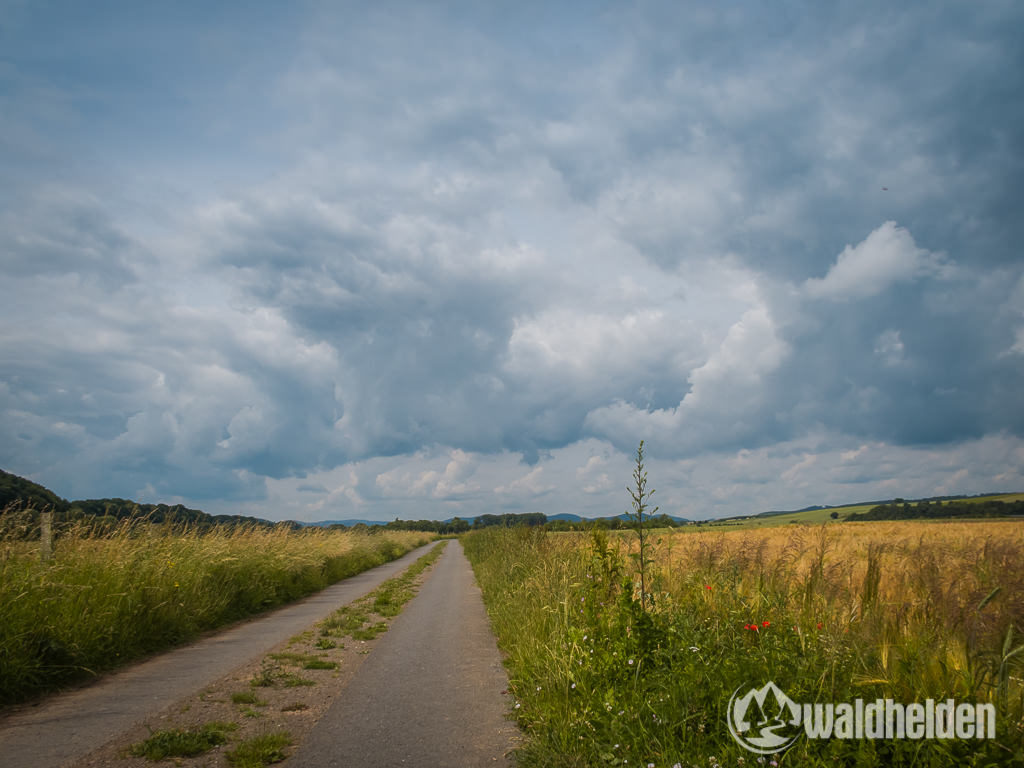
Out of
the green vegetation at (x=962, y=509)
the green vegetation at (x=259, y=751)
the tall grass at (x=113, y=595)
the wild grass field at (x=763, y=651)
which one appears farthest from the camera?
the green vegetation at (x=962, y=509)

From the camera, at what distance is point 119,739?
538 cm

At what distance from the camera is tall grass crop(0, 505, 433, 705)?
7516 mm

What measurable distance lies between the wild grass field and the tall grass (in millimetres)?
6268

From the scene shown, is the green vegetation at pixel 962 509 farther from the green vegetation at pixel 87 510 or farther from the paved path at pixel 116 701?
the green vegetation at pixel 87 510

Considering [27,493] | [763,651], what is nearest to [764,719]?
[763,651]

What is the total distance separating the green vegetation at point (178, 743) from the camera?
16.4 ft

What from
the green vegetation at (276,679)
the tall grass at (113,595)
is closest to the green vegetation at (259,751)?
the green vegetation at (276,679)

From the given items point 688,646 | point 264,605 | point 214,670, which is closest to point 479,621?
point 214,670

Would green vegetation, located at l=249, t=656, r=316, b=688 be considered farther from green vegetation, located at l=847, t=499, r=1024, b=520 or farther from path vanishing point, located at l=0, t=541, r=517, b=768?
green vegetation, located at l=847, t=499, r=1024, b=520

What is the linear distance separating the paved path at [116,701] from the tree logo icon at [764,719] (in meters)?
5.67

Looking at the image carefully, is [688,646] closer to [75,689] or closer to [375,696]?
[375,696]

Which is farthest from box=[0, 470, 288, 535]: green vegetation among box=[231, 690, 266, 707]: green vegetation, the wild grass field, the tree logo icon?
the tree logo icon

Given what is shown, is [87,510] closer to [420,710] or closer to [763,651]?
[420,710]

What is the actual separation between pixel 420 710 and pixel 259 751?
1.88 m
